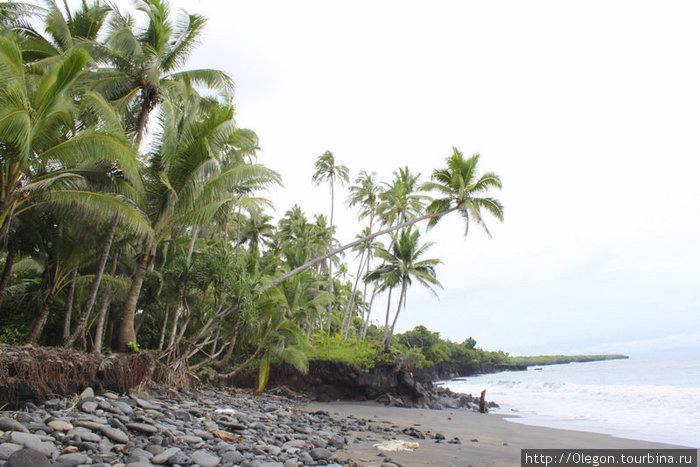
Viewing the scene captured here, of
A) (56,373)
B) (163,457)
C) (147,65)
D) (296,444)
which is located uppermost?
(147,65)

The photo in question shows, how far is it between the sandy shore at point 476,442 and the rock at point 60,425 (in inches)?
153

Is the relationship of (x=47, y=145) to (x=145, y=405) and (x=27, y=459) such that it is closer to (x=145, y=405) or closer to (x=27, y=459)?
(x=145, y=405)

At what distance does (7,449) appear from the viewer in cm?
391

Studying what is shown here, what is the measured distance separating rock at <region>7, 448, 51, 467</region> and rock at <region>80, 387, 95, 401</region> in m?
2.83

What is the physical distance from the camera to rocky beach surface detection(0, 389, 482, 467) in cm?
421

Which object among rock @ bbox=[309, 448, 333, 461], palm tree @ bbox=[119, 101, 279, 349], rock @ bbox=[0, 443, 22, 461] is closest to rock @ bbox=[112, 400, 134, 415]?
rock @ bbox=[0, 443, 22, 461]

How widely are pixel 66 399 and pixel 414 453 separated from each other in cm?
572

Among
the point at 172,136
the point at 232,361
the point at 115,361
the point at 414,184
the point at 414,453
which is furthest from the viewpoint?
the point at 414,184

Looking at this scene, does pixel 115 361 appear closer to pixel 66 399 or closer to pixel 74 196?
pixel 66 399

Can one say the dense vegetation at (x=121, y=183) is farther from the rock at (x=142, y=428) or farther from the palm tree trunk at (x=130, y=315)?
the rock at (x=142, y=428)

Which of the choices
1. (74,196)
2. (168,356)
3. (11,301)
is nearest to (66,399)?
(74,196)

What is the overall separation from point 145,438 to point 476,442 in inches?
280

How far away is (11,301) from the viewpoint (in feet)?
46.9

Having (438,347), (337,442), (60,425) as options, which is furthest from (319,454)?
(438,347)
